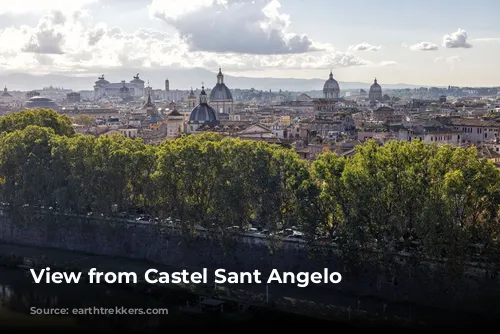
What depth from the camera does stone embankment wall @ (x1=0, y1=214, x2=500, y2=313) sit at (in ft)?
116

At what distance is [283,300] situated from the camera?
36.7m

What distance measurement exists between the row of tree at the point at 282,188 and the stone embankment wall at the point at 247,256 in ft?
3.52

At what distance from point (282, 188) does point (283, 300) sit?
280 inches

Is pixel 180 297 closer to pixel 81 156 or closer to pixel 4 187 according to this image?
pixel 81 156

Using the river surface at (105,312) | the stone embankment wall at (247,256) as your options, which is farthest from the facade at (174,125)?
the river surface at (105,312)

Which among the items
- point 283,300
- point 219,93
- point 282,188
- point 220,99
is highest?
point 219,93

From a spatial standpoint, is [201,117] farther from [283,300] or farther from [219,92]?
[283,300]

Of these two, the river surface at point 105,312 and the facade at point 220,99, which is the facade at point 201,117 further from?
the river surface at point 105,312

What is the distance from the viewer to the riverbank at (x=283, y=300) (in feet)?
111

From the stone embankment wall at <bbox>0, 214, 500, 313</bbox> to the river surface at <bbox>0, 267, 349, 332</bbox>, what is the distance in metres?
4.34

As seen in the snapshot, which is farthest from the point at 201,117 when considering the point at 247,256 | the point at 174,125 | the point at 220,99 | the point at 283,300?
the point at 283,300

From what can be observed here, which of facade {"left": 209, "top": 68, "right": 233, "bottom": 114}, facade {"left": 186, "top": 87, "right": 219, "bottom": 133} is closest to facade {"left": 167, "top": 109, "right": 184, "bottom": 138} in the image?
facade {"left": 186, "top": 87, "right": 219, "bottom": 133}

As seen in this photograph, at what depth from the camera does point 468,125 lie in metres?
86.1

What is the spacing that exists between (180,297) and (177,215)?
23.3ft
